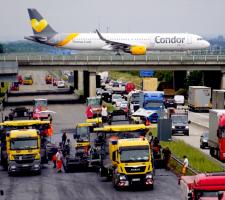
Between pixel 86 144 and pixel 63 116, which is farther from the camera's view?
pixel 63 116

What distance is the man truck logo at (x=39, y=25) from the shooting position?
11856 cm

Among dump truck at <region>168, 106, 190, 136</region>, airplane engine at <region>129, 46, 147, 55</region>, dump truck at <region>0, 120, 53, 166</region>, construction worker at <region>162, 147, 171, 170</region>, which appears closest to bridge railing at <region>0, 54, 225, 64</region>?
airplane engine at <region>129, 46, 147, 55</region>

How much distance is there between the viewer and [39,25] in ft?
390

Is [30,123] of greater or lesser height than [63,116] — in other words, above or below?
above

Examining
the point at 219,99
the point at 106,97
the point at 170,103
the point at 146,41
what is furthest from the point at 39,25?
the point at 219,99

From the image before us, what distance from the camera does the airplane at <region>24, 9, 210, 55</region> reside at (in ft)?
365

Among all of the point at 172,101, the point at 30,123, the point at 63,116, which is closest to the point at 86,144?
the point at 30,123

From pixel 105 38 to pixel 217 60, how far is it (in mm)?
25732

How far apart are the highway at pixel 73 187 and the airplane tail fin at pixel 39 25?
77.3m

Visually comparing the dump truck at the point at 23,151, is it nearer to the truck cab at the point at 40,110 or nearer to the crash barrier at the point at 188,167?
the crash barrier at the point at 188,167

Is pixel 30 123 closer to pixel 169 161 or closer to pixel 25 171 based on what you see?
pixel 25 171

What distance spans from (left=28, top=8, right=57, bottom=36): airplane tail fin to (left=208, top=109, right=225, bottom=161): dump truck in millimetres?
76168

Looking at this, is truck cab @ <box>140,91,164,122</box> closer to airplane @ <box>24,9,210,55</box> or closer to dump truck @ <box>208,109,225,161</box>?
dump truck @ <box>208,109,225,161</box>

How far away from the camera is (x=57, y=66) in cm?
9112
